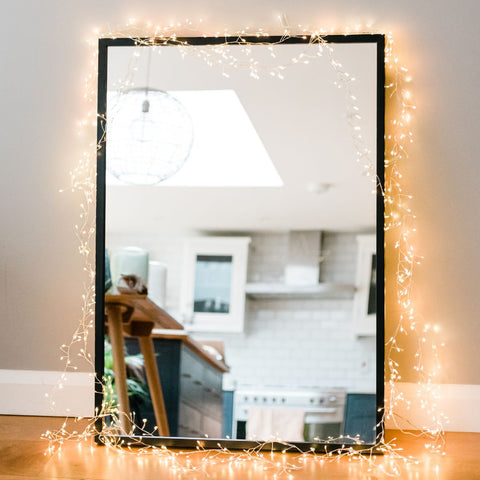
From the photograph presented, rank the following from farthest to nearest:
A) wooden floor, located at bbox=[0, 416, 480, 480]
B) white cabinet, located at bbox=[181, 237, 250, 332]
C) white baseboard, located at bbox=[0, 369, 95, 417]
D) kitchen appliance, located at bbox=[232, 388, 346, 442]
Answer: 1. white baseboard, located at bbox=[0, 369, 95, 417]
2. white cabinet, located at bbox=[181, 237, 250, 332]
3. kitchen appliance, located at bbox=[232, 388, 346, 442]
4. wooden floor, located at bbox=[0, 416, 480, 480]

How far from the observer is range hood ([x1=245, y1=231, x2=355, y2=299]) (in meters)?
2.12

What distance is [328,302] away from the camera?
2.12m

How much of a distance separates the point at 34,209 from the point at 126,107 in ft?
1.64

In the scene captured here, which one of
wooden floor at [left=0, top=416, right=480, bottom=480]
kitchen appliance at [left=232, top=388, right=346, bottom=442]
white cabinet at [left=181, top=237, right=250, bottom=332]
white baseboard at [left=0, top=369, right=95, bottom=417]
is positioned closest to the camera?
wooden floor at [left=0, top=416, right=480, bottom=480]

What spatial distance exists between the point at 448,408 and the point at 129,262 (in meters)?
1.11

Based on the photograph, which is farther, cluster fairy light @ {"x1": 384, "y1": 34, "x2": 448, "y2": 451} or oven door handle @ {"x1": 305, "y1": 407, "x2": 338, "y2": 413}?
cluster fairy light @ {"x1": 384, "y1": 34, "x2": 448, "y2": 451}

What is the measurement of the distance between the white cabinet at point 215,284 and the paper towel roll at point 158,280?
0.20ft

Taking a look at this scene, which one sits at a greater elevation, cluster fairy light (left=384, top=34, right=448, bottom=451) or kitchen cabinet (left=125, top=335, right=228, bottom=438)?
cluster fairy light (left=384, top=34, right=448, bottom=451)

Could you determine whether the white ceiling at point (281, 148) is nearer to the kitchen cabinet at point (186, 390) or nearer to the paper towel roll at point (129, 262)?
the paper towel roll at point (129, 262)

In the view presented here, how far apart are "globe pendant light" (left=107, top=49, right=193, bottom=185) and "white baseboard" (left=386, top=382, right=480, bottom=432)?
104 centimetres

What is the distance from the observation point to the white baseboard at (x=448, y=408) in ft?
7.21

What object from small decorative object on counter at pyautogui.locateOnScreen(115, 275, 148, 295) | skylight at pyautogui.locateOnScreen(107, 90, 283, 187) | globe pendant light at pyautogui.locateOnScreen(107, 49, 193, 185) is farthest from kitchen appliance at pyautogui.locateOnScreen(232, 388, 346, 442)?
globe pendant light at pyautogui.locateOnScreen(107, 49, 193, 185)

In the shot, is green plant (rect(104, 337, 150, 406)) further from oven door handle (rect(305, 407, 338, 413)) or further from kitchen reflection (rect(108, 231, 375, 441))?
A: oven door handle (rect(305, 407, 338, 413))

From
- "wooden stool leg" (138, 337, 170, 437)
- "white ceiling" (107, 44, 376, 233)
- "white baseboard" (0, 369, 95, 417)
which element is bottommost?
"white baseboard" (0, 369, 95, 417)
